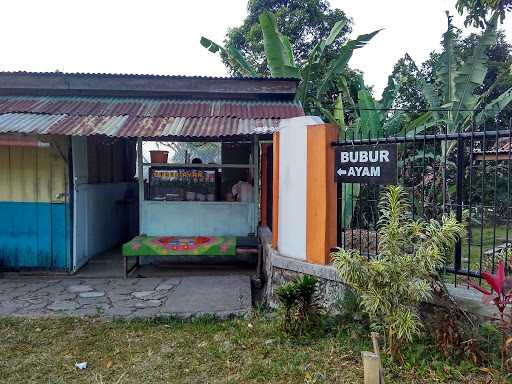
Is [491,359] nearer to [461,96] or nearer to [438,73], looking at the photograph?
[461,96]

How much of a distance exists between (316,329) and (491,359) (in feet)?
4.93

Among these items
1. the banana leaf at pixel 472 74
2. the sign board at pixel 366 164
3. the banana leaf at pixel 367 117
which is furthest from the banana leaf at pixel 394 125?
the sign board at pixel 366 164

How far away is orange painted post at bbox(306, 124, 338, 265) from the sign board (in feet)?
0.40

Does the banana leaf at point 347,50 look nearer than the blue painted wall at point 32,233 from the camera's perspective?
No

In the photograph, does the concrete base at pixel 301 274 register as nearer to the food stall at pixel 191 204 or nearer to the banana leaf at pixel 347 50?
the food stall at pixel 191 204

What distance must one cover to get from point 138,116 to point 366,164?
4.03m

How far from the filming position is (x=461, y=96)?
8.07 metres

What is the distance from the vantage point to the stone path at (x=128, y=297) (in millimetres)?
4887

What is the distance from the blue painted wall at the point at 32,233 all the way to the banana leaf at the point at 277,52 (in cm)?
531

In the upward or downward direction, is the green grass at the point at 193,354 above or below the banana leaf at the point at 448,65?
below

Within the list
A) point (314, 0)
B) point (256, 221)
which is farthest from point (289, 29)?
point (256, 221)

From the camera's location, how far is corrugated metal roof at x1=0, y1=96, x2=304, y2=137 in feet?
19.3

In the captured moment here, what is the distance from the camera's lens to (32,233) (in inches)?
263

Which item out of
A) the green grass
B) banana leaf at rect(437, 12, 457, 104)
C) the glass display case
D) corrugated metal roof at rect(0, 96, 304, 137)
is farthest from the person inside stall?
banana leaf at rect(437, 12, 457, 104)
